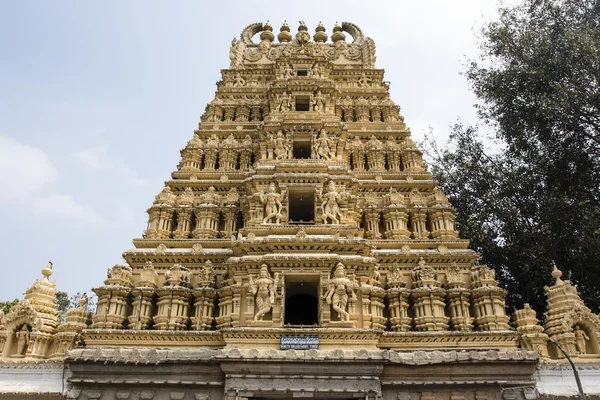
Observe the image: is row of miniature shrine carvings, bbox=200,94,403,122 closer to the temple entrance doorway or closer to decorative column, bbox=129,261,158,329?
the temple entrance doorway

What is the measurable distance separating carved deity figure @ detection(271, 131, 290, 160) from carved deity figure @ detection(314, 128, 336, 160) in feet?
3.61

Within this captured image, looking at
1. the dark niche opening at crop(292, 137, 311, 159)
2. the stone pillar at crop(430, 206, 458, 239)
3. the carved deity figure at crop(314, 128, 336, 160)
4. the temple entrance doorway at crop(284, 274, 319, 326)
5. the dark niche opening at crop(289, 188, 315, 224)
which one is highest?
the dark niche opening at crop(292, 137, 311, 159)

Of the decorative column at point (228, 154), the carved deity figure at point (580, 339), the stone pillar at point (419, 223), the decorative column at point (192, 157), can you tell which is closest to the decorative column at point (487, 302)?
the carved deity figure at point (580, 339)

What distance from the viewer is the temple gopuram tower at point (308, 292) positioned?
11.9 meters

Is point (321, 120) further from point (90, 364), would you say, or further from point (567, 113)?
point (90, 364)

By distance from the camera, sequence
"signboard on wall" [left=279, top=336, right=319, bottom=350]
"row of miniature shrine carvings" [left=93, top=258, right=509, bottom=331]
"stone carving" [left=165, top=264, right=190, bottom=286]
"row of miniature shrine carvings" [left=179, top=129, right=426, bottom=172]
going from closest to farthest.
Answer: "signboard on wall" [left=279, top=336, right=319, bottom=350], "row of miniature shrine carvings" [left=93, top=258, right=509, bottom=331], "stone carving" [left=165, top=264, right=190, bottom=286], "row of miniature shrine carvings" [left=179, top=129, right=426, bottom=172]

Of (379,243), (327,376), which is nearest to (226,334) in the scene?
(327,376)

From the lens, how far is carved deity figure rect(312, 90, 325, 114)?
65.5ft

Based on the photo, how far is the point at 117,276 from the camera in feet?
46.9

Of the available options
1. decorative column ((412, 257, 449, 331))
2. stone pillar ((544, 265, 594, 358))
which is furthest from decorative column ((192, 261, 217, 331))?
stone pillar ((544, 265, 594, 358))

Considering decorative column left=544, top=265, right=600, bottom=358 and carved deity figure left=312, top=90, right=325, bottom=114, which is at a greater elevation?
carved deity figure left=312, top=90, right=325, bottom=114

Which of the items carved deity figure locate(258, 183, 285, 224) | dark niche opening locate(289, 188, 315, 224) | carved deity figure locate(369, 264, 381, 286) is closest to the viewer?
carved deity figure locate(369, 264, 381, 286)

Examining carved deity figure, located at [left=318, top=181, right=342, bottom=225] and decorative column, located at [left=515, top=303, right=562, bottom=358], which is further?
carved deity figure, located at [left=318, top=181, right=342, bottom=225]

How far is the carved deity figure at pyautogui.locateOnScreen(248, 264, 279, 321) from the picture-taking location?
12.9 metres
